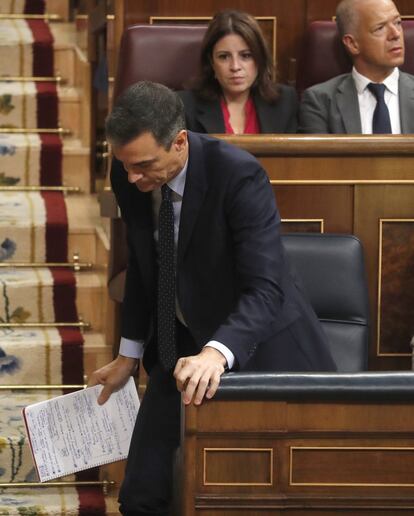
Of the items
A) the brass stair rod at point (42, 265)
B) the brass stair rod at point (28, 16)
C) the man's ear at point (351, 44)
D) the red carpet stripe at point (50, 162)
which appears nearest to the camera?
the man's ear at point (351, 44)

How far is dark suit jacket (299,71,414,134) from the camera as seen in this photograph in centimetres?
264

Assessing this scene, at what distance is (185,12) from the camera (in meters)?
3.03

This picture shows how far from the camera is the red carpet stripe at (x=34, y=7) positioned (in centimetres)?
363

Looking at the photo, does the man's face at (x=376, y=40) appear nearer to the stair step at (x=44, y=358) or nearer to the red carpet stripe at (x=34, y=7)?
the stair step at (x=44, y=358)

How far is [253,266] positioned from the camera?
1585mm

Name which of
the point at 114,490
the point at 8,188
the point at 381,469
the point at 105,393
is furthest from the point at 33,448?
the point at 8,188

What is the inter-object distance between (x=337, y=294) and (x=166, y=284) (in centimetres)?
42

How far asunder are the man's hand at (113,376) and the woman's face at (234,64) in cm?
103

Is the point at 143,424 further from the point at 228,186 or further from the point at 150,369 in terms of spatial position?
the point at 228,186

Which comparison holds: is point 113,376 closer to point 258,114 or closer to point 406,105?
point 258,114

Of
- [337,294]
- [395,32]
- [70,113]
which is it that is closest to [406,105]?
[395,32]

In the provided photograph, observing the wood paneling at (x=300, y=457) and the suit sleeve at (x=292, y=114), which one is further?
the suit sleeve at (x=292, y=114)

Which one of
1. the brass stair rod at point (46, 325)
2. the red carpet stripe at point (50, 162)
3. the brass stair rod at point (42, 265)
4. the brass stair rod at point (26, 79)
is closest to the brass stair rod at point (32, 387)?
the brass stair rod at point (46, 325)

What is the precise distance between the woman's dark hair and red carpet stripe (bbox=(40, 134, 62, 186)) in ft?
2.02
